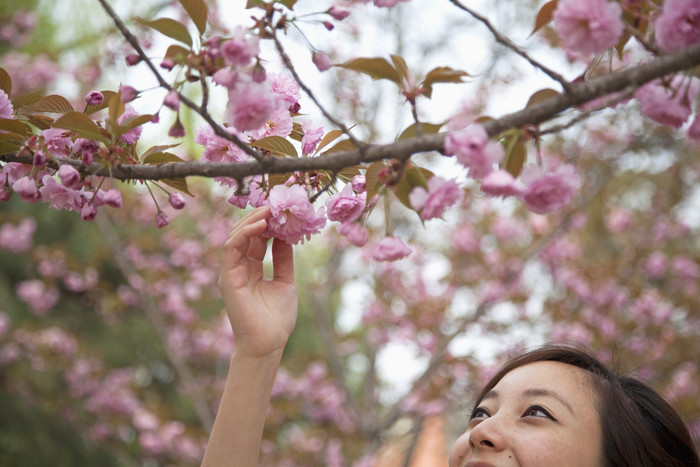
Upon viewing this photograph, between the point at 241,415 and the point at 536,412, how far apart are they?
2.04 feet

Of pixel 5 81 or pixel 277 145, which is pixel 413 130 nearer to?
pixel 277 145

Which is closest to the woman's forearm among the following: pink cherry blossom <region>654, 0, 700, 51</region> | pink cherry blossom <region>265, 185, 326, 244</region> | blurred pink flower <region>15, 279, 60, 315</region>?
pink cherry blossom <region>265, 185, 326, 244</region>

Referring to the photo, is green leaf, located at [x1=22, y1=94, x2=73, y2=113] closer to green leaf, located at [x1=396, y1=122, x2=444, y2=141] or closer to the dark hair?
green leaf, located at [x1=396, y1=122, x2=444, y2=141]

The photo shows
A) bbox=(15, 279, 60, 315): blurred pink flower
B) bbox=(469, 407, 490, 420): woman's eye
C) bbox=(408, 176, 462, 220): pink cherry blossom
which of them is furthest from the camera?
bbox=(15, 279, 60, 315): blurred pink flower

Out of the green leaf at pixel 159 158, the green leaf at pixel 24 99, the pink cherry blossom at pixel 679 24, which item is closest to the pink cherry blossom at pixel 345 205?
the green leaf at pixel 159 158

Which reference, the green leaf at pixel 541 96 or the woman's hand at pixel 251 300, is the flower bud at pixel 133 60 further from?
the green leaf at pixel 541 96

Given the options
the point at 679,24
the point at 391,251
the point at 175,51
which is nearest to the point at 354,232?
the point at 391,251

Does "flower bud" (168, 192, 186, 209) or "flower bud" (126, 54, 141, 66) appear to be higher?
"flower bud" (126, 54, 141, 66)

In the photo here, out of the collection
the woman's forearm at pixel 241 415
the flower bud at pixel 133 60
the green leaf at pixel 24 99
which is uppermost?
the green leaf at pixel 24 99

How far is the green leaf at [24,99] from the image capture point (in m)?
1.12

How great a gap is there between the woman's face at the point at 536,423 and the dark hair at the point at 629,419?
0.04 metres

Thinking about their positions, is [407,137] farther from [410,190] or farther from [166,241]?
[166,241]

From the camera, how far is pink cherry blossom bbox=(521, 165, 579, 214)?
0.79 metres

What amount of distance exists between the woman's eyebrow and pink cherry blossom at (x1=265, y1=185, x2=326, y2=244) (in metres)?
0.64
